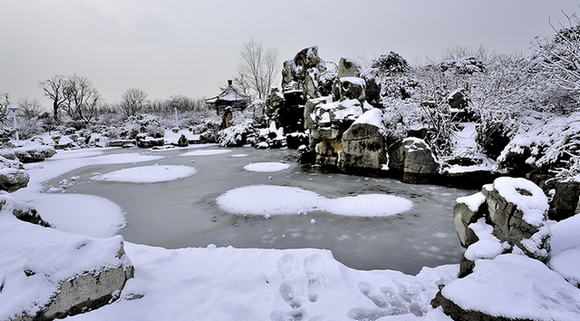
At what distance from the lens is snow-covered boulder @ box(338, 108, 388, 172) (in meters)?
8.45

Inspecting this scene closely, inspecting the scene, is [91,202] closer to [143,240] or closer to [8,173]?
[8,173]

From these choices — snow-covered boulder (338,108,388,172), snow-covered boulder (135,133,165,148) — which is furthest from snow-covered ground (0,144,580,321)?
snow-covered boulder (135,133,165,148)

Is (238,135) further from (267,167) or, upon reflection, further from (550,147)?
(550,147)

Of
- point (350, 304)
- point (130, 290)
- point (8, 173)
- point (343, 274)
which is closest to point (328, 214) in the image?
point (343, 274)

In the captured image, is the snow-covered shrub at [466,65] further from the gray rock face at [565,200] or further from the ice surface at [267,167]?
the gray rock face at [565,200]

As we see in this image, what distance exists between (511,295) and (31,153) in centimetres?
1897

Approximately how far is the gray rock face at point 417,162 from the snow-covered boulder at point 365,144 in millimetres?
748

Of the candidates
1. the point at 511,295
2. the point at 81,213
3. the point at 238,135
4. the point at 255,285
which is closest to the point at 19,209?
the point at 81,213

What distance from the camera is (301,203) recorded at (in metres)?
5.78

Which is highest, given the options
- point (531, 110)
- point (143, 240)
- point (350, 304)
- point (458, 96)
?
point (458, 96)

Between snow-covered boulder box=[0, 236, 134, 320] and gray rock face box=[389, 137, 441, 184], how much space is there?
744cm

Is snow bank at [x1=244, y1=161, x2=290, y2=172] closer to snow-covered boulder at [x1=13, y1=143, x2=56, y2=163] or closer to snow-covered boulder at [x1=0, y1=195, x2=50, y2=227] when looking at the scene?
snow-covered boulder at [x1=0, y1=195, x2=50, y2=227]

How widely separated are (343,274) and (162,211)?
443 centimetres

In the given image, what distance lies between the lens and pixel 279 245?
388cm
